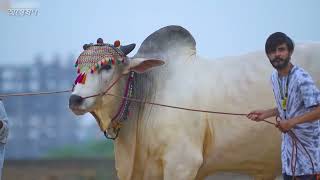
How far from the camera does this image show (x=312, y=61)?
4211mm

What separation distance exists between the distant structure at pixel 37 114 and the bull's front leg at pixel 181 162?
3.08 metres

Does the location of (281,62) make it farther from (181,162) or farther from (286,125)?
(181,162)

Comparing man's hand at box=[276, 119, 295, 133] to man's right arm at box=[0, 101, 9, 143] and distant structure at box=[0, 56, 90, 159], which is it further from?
distant structure at box=[0, 56, 90, 159]

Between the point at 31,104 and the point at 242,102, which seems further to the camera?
the point at 31,104

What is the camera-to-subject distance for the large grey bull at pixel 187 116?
13.3 ft

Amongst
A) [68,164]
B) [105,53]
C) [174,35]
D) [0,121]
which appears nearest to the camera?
[105,53]

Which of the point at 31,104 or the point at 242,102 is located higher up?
the point at 242,102

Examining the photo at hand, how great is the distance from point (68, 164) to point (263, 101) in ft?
12.9

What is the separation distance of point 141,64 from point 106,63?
221mm

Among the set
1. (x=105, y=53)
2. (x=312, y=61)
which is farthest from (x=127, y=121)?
(x=312, y=61)

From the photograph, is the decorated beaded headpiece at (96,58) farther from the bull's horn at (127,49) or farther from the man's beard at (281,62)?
the man's beard at (281,62)

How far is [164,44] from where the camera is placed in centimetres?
435

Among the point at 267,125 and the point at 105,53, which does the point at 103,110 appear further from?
the point at 267,125

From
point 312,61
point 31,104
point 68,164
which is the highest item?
point 312,61
